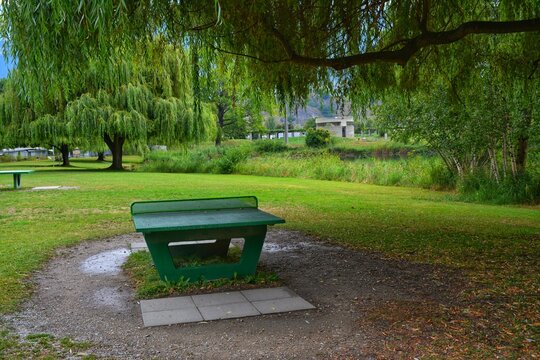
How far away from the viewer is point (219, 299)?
505cm

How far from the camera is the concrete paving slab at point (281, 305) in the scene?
473 cm

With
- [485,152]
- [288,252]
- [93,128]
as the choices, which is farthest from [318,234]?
[93,128]

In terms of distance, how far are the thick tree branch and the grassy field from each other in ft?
8.82

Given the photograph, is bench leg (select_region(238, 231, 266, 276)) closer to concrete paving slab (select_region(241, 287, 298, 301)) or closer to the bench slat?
the bench slat

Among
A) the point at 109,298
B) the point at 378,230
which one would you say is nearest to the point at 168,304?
the point at 109,298

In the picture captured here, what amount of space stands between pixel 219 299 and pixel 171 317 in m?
0.64

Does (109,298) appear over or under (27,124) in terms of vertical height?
under

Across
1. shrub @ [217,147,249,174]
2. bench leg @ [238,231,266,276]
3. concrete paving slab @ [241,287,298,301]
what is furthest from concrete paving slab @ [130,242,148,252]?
shrub @ [217,147,249,174]

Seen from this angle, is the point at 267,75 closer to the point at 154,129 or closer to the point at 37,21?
the point at 37,21

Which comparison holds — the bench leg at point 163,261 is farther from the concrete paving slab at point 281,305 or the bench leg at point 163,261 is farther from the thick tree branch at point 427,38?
the thick tree branch at point 427,38

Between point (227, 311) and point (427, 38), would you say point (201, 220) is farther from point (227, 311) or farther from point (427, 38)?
point (427, 38)

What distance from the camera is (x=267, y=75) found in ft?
28.2

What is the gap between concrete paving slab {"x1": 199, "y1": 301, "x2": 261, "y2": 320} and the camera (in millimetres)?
4566

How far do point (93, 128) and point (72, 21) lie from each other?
22.1 meters
